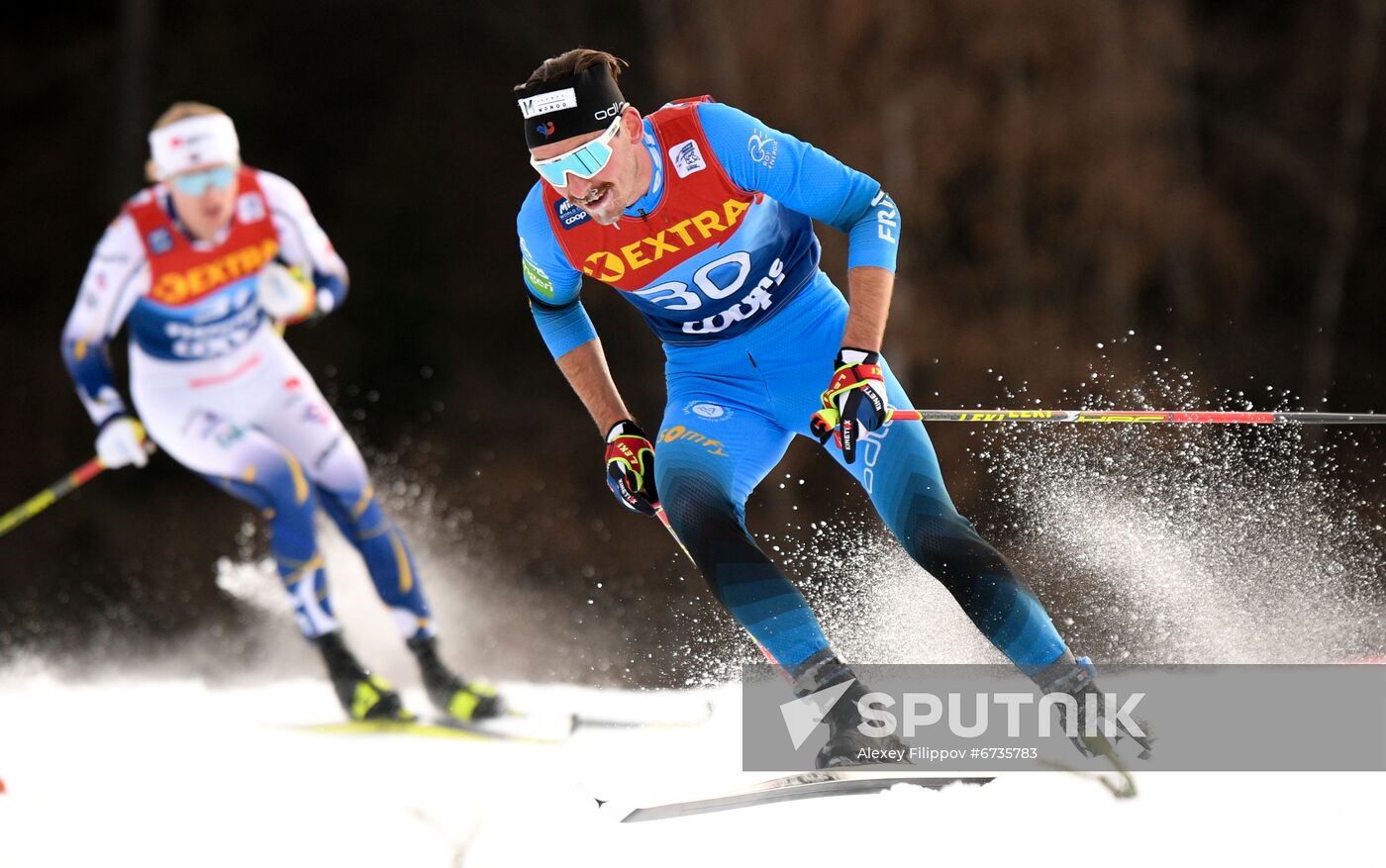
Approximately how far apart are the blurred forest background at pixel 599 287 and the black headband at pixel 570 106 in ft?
11.3

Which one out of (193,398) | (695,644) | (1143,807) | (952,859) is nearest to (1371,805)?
(1143,807)

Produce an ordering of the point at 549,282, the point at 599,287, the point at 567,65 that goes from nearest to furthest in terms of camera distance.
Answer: the point at 567,65, the point at 549,282, the point at 599,287

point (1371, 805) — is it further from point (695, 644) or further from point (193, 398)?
point (193, 398)

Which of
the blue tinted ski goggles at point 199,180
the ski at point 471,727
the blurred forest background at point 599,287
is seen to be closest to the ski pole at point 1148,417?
the ski at point 471,727

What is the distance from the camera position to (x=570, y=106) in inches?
97.3

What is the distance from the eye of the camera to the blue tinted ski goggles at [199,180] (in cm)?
352

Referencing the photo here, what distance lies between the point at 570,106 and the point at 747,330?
0.58 meters

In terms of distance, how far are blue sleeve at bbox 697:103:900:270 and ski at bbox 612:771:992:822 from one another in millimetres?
963

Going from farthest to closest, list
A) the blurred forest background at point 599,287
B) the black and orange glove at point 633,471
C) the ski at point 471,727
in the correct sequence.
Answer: the blurred forest background at point 599,287 → the ski at point 471,727 → the black and orange glove at point 633,471

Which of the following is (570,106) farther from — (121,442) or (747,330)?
(121,442)

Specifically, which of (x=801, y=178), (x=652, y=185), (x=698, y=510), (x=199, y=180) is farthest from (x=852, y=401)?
(x=199, y=180)

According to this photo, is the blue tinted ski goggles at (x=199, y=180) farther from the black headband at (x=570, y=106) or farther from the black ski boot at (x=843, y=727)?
the black ski boot at (x=843, y=727)

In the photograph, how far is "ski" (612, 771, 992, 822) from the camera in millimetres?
2375

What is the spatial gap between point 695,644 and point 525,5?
15.2 feet
